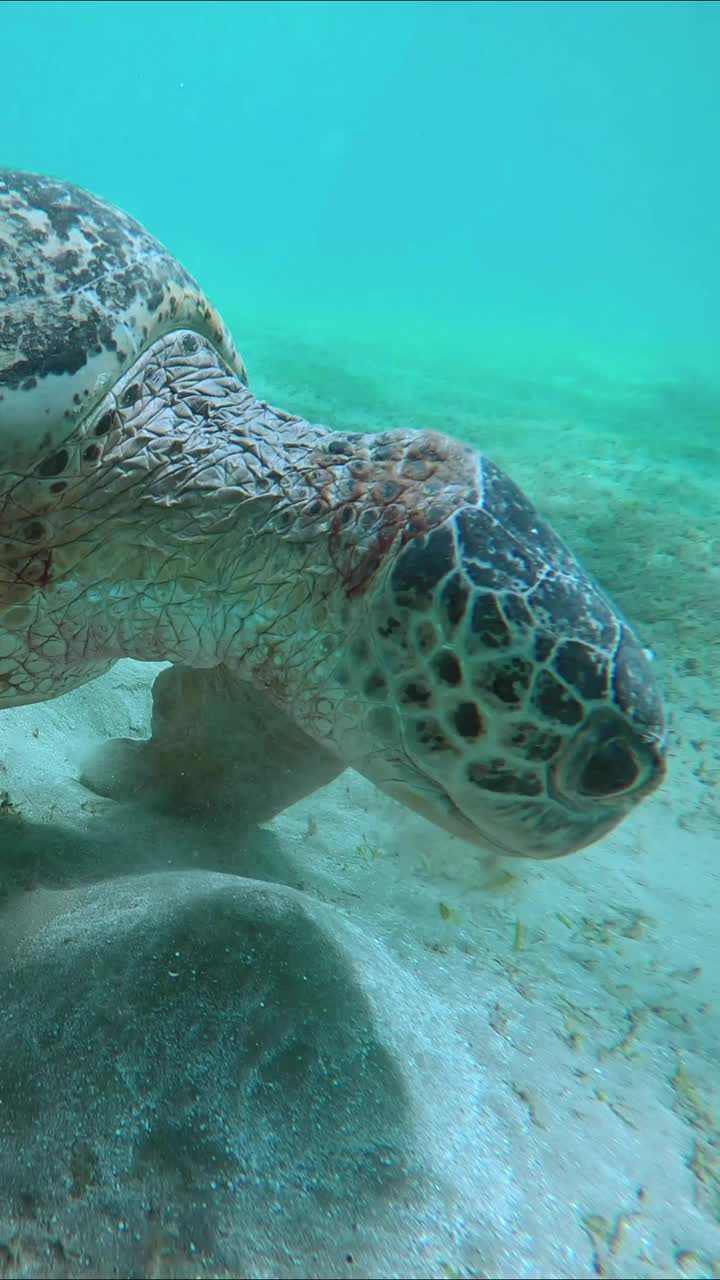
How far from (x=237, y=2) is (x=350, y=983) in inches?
5392

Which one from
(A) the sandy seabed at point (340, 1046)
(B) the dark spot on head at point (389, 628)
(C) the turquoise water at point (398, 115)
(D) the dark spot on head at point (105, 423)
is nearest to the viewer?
(A) the sandy seabed at point (340, 1046)

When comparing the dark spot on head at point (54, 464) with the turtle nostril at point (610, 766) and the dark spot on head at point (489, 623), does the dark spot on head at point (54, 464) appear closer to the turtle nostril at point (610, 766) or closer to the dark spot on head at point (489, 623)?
the dark spot on head at point (489, 623)

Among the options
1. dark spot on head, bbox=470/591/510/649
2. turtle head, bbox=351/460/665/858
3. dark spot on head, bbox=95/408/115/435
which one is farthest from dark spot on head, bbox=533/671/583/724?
dark spot on head, bbox=95/408/115/435

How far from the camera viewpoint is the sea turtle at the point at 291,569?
5.31ft

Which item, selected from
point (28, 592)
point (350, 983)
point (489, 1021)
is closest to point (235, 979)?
point (350, 983)

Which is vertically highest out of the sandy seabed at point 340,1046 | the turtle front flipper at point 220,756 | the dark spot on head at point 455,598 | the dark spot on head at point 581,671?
the dark spot on head at point 455,598

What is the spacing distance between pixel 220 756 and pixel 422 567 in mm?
1053

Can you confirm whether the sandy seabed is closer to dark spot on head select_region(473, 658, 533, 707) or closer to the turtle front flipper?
the turtle front flipper

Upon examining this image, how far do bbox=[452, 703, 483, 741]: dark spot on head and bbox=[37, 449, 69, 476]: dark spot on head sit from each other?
1.20 metres

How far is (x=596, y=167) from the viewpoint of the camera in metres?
111

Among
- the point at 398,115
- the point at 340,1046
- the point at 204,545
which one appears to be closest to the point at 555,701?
the point at 340,1046

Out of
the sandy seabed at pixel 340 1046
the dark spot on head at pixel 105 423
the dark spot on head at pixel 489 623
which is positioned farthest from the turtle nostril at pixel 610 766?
the dark spot on head at pixel 105 423

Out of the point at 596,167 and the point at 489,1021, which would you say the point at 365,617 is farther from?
the point at 596,167

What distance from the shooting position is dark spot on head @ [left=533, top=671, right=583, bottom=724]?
1.59 metres
